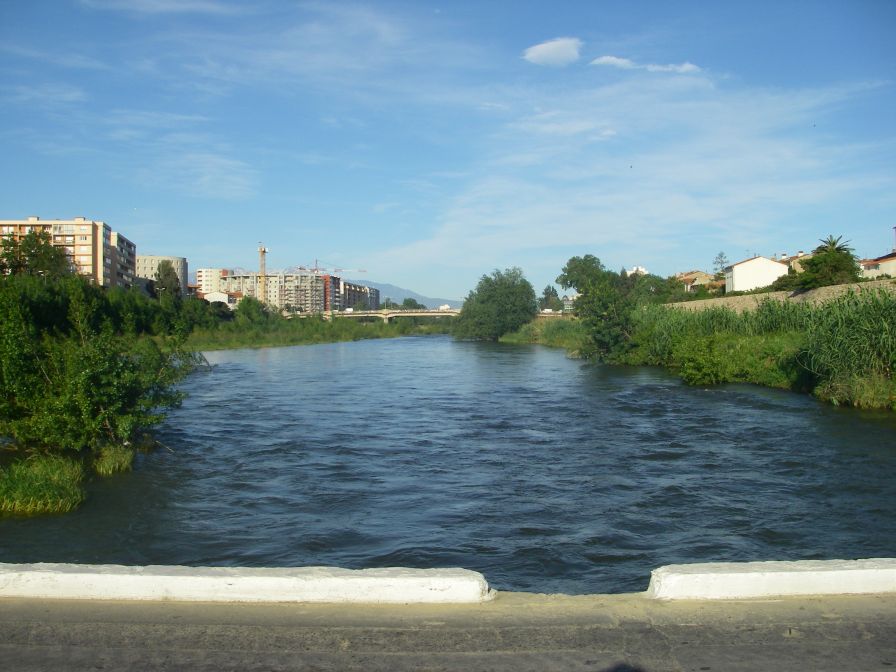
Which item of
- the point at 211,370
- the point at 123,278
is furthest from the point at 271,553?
the point at 123,278

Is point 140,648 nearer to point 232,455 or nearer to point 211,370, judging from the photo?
point 232,455

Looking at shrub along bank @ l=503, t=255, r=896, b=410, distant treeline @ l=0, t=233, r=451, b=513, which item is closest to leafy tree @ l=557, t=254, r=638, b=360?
shrub along bank @ l=503, t=255, r=896, b=410

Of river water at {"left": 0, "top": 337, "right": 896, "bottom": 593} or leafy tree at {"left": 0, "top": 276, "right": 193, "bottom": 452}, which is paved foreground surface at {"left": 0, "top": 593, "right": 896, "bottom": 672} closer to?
river water at {"left": 0, "top": 337, "right": 896, "bottom": 593}

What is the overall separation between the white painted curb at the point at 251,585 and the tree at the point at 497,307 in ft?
249

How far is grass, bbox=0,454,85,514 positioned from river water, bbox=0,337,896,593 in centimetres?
24

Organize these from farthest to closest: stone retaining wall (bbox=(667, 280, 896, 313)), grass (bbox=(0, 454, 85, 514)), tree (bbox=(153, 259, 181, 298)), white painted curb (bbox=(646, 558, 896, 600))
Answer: tree (bbox=(153, 259, 181, 298)) < stone retaining wall (bbox=(667, 280, 896, 313)) < grass (bbox=(0, 454, 85, 514)) < white painted curb (bbox=(646, 558, 896, 600))

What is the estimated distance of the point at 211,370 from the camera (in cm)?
4044

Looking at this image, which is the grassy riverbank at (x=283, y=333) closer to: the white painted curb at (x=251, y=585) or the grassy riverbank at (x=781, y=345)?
the grassy riverbank at (x=781, y=345)

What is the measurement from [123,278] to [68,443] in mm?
122796

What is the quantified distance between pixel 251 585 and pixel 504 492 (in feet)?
25.1

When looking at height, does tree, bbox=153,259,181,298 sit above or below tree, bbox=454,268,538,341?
above

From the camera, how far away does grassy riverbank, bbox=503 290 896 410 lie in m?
20.1

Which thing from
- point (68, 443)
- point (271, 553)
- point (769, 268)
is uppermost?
point (769, 268)

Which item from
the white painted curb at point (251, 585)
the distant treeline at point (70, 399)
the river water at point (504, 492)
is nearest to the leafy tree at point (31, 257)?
the river water at point (504, 492)
